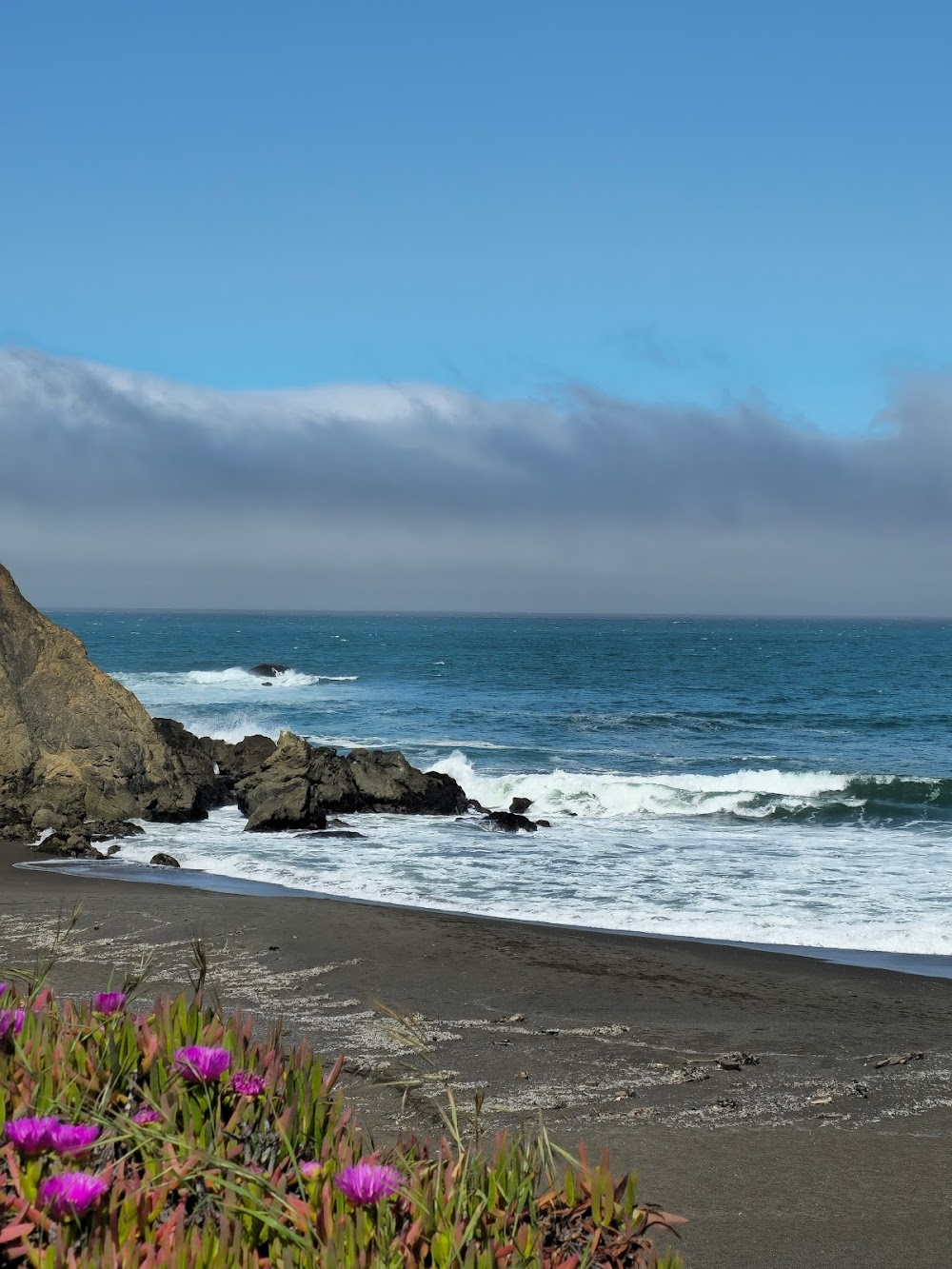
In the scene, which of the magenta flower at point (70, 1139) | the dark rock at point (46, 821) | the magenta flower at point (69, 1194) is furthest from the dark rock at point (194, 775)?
the magenta flower at point (69, 1194)

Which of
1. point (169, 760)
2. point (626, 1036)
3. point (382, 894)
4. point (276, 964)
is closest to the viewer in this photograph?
point (626, 1036)

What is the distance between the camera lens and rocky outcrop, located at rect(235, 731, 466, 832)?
875 inches

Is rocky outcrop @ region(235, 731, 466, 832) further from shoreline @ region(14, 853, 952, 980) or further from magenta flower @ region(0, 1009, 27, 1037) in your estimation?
magenta flower @ region(0, 1009, 27, 1037)

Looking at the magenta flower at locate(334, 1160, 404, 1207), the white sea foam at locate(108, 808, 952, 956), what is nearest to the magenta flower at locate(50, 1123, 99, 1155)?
the magenta flower at locate(334, 1160, 404, 1207)

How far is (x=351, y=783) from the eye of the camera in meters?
22.8

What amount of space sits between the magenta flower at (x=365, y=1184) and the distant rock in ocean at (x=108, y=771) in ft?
53.0

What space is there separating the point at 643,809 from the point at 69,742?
465 inches

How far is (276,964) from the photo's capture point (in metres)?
9.84

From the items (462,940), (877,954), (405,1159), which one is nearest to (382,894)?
(462,940)

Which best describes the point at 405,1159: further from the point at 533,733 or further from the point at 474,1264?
the point at 533,733

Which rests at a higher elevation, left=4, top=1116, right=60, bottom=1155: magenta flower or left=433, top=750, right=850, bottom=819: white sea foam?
left=4, top=1116, right=60, bottom=1155: magenta flower

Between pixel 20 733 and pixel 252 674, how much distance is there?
167 feet

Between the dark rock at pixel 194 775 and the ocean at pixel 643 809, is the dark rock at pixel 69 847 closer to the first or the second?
the ocean at pixel 643 809

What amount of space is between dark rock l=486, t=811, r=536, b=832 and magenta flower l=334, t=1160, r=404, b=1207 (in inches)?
739
